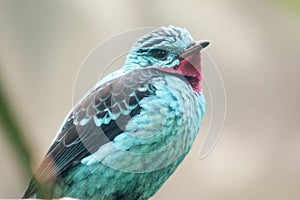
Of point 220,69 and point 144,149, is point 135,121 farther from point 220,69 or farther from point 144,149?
point 220,69

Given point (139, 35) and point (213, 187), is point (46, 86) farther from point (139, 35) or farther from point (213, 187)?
point (213, 187)

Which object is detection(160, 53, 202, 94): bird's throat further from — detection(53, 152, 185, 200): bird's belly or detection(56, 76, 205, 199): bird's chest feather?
detection(53, 152, 185, 200): bird's belly

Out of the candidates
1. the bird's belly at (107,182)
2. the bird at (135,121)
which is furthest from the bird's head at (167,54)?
the bird's belly at (107,182)

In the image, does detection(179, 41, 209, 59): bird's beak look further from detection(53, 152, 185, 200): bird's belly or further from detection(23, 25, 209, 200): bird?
detection(53, 152, 185, 200): bird's belly

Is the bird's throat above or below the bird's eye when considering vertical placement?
below

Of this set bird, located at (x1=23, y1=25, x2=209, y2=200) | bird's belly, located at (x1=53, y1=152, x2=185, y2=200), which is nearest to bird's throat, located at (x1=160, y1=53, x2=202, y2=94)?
bird, located at (x1=23, y1=25, x2=209, y2=200)

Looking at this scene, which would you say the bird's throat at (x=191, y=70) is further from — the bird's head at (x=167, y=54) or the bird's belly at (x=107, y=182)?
the bird's belly at (x=107, y=182)

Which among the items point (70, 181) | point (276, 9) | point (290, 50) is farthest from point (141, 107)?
point (276, 9)

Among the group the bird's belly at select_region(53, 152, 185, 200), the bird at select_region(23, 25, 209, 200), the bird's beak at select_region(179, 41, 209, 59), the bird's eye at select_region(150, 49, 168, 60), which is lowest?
the bird's belly at select_region(53, 152, 185, 200)
